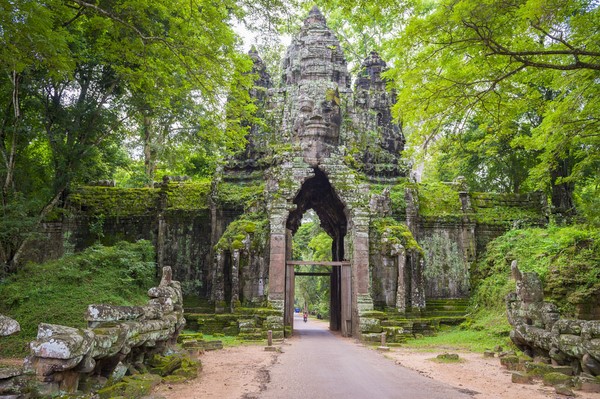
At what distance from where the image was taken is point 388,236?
643 inches

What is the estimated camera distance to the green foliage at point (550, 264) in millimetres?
12617

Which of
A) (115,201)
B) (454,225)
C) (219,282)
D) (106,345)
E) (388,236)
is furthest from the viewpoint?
(115,201)

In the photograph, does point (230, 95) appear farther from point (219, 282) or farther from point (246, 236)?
point (219, 282)

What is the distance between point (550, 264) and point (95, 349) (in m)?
13.2

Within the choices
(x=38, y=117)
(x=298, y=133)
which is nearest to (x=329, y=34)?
(x=298, y=133)

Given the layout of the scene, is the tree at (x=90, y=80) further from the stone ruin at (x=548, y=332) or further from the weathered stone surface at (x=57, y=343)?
the stone ruin at (x=548, y=332)

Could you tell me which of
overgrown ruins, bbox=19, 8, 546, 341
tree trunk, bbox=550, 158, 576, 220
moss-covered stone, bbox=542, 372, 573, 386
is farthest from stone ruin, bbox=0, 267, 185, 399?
tree trunk, bbox=550, 158, 576, 220

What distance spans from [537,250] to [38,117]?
16.7m

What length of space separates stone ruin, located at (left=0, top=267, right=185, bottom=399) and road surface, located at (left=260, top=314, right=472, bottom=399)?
6.87ft

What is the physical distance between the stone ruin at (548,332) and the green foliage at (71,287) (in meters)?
10.0

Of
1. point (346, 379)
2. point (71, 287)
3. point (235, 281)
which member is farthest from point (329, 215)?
point (346, 379)

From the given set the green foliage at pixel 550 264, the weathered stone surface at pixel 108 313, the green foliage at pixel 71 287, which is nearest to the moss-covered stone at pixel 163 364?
the weathered stone surface at pixel 108 313

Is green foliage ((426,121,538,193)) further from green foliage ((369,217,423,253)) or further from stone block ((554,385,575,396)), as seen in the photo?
stone block ((554,385,575,396))

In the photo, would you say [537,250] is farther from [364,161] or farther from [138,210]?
[138,210]
